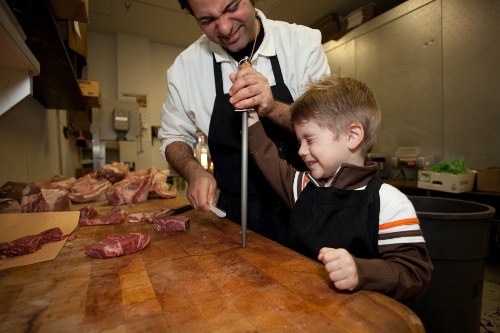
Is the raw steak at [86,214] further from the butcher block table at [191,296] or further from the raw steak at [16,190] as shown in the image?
the butcher block table at [191,296]

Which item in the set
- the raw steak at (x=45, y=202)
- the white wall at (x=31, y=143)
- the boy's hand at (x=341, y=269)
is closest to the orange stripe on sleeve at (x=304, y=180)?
the boy's hand at (x=341, y=269)

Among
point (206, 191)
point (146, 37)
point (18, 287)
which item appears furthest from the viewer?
point (146, 37)

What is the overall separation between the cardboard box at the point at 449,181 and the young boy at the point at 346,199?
2.48 m

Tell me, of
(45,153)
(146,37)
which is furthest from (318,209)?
(146,37)

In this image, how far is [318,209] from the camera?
1.02 m

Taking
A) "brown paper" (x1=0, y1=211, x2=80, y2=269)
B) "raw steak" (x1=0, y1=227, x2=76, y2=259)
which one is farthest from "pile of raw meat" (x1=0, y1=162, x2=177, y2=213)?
"raw steak" (x1=0, y1=227, x2=76, y2=259)

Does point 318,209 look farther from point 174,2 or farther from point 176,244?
point 174,2

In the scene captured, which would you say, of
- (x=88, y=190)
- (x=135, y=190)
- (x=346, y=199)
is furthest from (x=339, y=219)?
(x=88, y=190)

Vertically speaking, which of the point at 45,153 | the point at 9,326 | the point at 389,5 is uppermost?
the point at 389,5

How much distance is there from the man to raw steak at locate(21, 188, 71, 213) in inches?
28.3

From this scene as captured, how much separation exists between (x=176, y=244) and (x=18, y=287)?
491 mm

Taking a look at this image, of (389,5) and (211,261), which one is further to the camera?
(389,5)

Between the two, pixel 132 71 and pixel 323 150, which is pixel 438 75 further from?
pixel 132 71

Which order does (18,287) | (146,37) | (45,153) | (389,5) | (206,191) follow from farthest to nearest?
(146,37) < (389,5) < (45,153) < (206,191) < (18,287)
